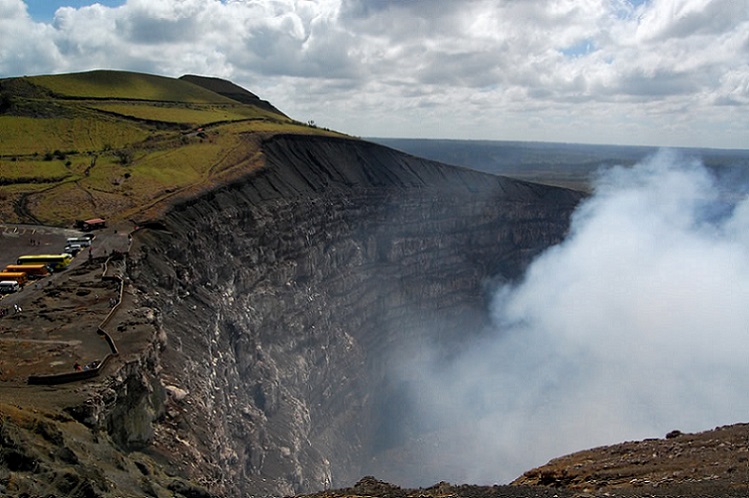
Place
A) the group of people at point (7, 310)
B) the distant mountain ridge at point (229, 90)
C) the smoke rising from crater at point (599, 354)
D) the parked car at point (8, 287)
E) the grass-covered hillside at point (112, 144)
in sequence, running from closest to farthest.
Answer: the group of people at point (7, 310) < the parked car at point (8, 287) < the grass-covered hillside at point (112, 144) < the smoke rising from crater at point (599, 354) < the distant mountain ridge at point (229, 90)

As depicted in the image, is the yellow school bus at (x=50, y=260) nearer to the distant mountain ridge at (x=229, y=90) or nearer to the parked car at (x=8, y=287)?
the parked car at (x=8, y=287)

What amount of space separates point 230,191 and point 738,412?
217ft

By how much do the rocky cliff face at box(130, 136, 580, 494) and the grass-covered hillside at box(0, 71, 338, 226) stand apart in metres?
5.93

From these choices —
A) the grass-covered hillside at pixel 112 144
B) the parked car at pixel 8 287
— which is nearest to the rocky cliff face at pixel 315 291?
the grass-covered hillside at pixel 112 144

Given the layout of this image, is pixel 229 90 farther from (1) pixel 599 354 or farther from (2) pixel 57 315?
(2) pixel 57 315

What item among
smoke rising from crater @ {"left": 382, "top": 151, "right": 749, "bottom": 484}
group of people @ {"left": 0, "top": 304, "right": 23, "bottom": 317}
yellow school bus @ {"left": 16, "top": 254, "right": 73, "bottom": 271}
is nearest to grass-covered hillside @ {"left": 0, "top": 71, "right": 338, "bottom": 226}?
yellow school bus @ {"left": 16, "top": 254, "right": 73, "bottom": 271}

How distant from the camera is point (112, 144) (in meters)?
83.9

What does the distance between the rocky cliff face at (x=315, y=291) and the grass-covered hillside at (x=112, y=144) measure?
5.93 metres

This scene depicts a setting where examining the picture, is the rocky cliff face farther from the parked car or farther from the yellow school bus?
the parked car

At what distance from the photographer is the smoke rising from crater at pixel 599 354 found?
8100 centimetres

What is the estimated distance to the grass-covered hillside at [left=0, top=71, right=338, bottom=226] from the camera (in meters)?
63.0


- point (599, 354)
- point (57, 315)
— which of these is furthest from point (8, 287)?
point (599, 354)

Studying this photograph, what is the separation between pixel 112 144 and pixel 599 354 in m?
78.4

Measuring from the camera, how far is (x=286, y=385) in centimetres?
6350
